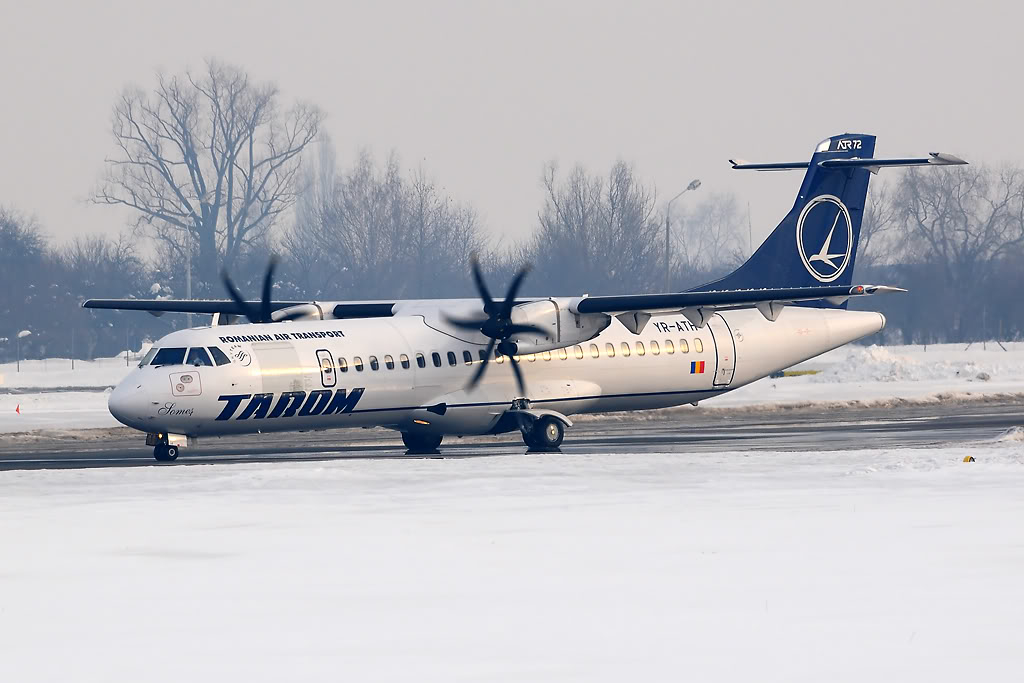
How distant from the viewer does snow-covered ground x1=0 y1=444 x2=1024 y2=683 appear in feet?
30.0

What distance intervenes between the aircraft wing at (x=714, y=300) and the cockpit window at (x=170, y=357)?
27.3 feet

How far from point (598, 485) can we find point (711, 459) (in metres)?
4.25

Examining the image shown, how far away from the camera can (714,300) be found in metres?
28.7

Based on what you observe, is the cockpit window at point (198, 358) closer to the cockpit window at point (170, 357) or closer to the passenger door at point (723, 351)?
the cockpit window at point (170, 357)

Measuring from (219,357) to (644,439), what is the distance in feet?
32.5

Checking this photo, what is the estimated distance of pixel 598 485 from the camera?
19.4 meters

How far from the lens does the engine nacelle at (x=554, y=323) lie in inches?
1150

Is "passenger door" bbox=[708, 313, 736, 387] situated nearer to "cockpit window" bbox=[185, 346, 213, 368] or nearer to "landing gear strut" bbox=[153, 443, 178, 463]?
"cockpit window" bbox=[185, 346, 213, 368]

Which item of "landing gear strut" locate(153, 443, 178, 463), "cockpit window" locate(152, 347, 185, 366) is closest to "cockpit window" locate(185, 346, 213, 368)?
"cockpit window" locate(152, 347, 185, 366)

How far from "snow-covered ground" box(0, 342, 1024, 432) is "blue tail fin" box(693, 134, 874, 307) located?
7.56 meters

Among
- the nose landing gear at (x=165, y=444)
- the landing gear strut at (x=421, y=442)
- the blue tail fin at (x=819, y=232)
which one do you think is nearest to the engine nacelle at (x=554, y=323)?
the landing gear strut at (x=421, y=442)

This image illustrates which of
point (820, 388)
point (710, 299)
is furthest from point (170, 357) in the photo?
point (820, 388)

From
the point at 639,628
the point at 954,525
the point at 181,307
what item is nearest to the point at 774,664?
the point at 639,628

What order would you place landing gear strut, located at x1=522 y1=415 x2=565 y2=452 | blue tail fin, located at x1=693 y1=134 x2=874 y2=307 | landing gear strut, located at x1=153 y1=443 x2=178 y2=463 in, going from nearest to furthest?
landing gear strut, located at x1=153 y1=443 x2=178 y2=463 → landing gear strut, located at x1=522 y1=415 x2=565 y2=452 → blue tail fin, located at x1=693 y1=134 x2=874 y2=307
